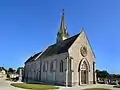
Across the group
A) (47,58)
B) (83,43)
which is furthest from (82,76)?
(47,58)

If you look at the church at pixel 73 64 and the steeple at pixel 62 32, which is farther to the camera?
the steeple at pixel 62 32

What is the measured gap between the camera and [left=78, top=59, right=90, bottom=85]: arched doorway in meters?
44.7

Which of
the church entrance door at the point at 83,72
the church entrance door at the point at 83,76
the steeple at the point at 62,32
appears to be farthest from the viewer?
the steeple at the point at 62,32

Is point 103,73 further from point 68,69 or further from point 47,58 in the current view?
point 68,69

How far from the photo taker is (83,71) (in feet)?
151

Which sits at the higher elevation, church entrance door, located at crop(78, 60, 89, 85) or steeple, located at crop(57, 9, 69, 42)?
steeple, located at crop(57, 9, 69, 42)

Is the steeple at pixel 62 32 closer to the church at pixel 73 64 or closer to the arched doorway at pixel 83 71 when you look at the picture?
the church at pixel 73 64

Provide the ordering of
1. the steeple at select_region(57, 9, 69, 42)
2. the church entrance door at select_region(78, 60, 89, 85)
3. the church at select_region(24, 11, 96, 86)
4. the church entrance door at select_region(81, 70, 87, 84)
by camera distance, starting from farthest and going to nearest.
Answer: the steeple at select_region(57, 9, 69, 42) → the church entrance door at select_region(81, 70, 87, 84) → the church entrance door at select_region(78, 60, 89, 85) → the church at select_region(24, 11, 96, 86)

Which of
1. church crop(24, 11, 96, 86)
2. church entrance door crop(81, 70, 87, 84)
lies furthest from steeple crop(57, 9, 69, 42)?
church entrance door crop(81, 70, 87, 84)

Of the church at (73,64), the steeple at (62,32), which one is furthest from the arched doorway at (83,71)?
the steeple at (62,32)

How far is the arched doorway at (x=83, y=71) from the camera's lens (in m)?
44.7

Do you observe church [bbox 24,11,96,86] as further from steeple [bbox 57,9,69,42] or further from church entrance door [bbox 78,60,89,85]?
steeple [bbox 57,9,69,42]

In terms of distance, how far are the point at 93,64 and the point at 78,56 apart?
16.7 feet

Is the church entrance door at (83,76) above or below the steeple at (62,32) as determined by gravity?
below
